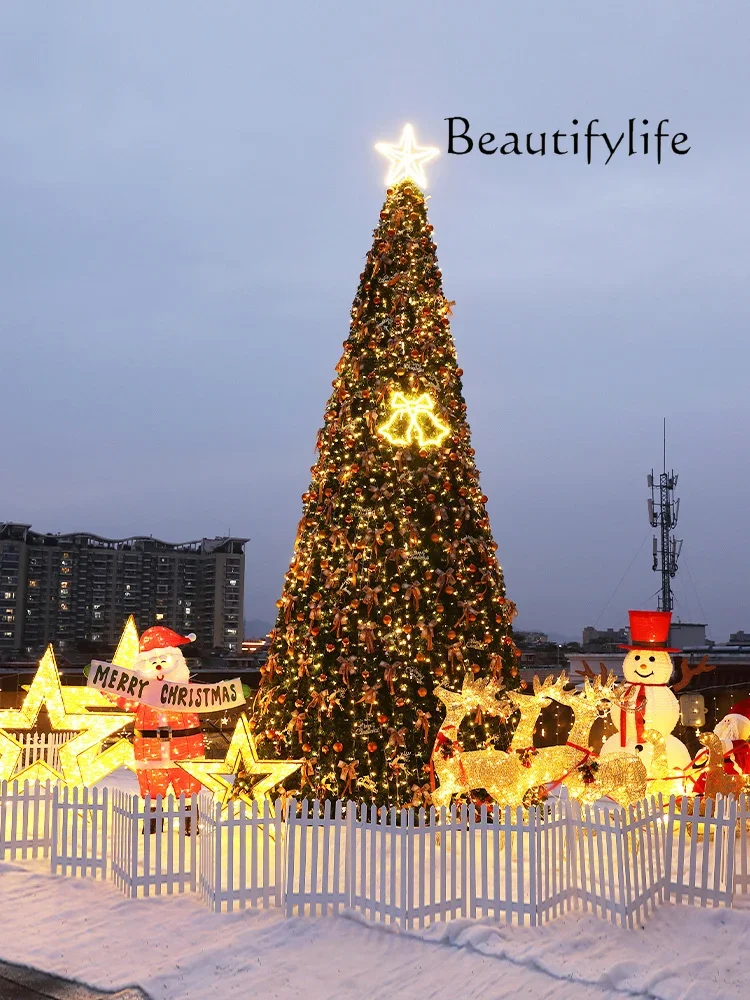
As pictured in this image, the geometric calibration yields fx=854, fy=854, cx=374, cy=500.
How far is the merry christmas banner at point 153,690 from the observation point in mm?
9453

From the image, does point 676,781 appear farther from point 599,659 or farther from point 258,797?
point 599,659

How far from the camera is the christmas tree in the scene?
931cm

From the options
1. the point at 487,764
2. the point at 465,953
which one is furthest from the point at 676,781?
the point at 465,953

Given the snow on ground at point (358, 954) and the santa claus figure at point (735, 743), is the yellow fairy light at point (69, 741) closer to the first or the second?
the snow on ground at point (358, 954)

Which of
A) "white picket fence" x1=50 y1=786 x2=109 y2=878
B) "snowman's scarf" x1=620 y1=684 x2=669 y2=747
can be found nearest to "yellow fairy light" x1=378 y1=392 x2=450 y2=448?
"snowman's scarf" x1=620 y1=684 x2=669 y2=747

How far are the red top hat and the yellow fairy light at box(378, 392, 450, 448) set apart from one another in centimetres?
369

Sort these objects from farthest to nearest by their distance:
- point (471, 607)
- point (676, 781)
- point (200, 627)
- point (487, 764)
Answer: point (200, 627) < point (676, 781) < point (471, 607) < point (487, 764)

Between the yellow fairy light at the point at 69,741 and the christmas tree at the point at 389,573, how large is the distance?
192 centimetres

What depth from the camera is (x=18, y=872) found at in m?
8.58

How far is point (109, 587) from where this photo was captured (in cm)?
9381

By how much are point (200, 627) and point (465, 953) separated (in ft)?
314

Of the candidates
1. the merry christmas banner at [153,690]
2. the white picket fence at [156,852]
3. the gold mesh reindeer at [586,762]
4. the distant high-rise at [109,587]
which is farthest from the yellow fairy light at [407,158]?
the distant high-rise at [109,587]

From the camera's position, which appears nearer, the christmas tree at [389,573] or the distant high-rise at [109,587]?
the christmas tree at [389,573]

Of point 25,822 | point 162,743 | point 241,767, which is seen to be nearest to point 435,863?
point 241,767
